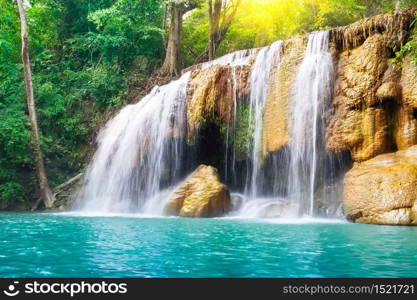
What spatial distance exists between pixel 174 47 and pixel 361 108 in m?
11.5

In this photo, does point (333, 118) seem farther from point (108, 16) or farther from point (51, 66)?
point (51, 66)

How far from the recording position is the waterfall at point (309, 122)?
38.2 ft

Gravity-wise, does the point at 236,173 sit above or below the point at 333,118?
below

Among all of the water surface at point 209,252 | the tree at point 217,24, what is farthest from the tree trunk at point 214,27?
the water surface at point 209,252

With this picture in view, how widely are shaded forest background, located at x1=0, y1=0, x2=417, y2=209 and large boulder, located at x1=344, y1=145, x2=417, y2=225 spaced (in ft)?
37.4

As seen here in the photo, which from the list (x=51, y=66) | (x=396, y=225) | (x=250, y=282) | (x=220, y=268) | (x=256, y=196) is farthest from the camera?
(x=51, y=66)

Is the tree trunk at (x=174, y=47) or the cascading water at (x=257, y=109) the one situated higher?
the tree trunk at (x=174, y=47)

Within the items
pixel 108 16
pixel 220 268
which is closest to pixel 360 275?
pixel 220 268

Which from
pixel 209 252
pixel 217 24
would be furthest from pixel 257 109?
pixel 217 24

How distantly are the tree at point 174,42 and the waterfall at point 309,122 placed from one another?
333 inches

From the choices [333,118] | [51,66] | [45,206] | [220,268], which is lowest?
[45,206]

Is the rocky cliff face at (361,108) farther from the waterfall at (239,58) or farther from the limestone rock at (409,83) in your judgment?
the waterfall at (239,58)

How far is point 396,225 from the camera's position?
329 inches

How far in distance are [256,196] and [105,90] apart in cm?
959
